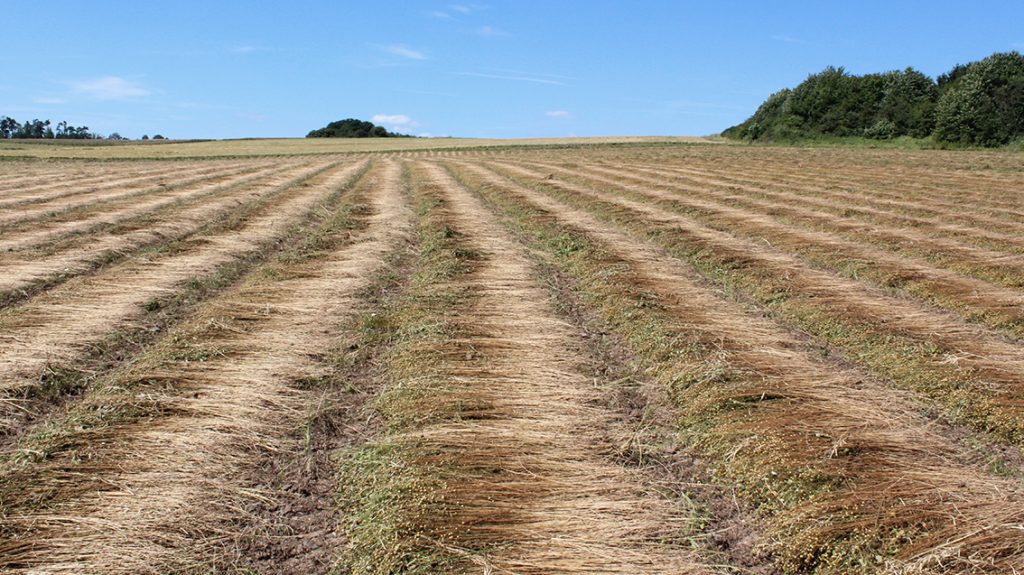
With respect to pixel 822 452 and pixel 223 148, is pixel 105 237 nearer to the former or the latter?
pixel 822 452

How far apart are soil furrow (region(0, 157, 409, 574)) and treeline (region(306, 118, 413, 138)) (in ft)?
351

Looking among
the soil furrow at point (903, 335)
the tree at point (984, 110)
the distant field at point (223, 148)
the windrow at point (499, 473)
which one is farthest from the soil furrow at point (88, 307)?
the tree at point (984, 110)

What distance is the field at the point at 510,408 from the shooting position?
3.18 m

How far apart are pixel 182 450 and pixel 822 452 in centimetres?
364

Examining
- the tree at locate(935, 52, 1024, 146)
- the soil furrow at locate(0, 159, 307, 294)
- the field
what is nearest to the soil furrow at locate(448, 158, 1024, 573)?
the field

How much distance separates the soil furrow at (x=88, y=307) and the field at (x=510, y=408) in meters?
0.05

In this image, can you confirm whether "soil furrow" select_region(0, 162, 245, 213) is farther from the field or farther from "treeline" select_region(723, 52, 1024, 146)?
"treeline" select_region(723, 52, 1024, 146)

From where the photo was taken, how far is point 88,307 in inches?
277

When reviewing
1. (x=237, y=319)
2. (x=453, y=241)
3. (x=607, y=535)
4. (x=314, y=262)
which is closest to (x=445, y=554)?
(x=607, y=535)

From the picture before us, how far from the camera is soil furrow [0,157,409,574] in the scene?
310cm

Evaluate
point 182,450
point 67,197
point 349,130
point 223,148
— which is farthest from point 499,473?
point 349,130

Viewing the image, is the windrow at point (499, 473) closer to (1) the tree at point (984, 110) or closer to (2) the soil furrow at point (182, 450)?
(2) the soil furrow at point (182, 450)

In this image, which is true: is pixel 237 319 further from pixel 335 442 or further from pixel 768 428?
pixel 768 428

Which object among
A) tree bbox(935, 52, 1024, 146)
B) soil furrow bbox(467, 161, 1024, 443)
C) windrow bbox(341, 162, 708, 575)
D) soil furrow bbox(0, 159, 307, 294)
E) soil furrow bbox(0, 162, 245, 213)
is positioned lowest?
windrow bbox(341, 162, 708, 575)
